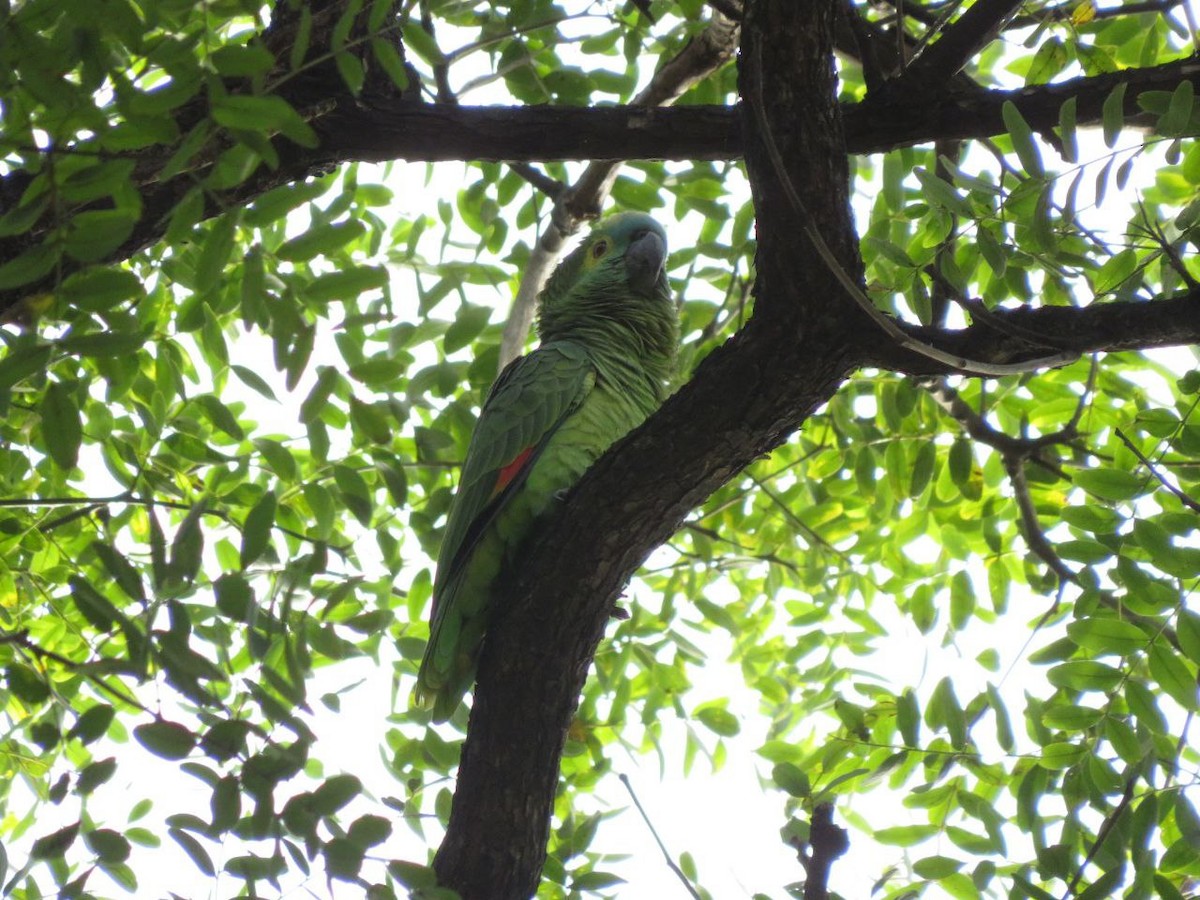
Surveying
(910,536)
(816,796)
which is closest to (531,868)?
(816,796)

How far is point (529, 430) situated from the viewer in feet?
11.6

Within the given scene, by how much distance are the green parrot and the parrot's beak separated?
0.22 meters

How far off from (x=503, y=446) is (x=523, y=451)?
72 millimetres

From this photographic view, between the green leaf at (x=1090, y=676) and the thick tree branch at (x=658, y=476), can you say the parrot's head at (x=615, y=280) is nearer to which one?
the thick tree branch at (x=658, y=476)

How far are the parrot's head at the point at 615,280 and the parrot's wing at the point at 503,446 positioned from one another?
24.5 inches

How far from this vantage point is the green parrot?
133 inches

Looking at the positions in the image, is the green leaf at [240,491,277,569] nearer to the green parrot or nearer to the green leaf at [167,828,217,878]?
the green leaf at [167,828,217,878]

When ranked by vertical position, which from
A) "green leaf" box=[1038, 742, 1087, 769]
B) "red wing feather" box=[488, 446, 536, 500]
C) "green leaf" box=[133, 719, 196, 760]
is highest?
"red wing feather" box=[488, 446, 536, 500]

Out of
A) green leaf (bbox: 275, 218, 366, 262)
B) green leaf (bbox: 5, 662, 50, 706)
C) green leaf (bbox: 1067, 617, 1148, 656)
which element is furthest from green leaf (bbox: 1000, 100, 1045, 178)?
green leaf (bbox: 5, 662, 50, 706)

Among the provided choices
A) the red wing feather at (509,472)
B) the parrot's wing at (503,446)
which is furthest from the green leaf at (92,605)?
the red wing feather at (509,472)

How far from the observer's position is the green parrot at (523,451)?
133 inches

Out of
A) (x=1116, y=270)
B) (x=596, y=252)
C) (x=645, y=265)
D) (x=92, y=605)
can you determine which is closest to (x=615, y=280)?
(x=645, y=265)

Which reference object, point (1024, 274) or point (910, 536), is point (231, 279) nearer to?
point (1024, 274)

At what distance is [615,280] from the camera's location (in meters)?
4.38
